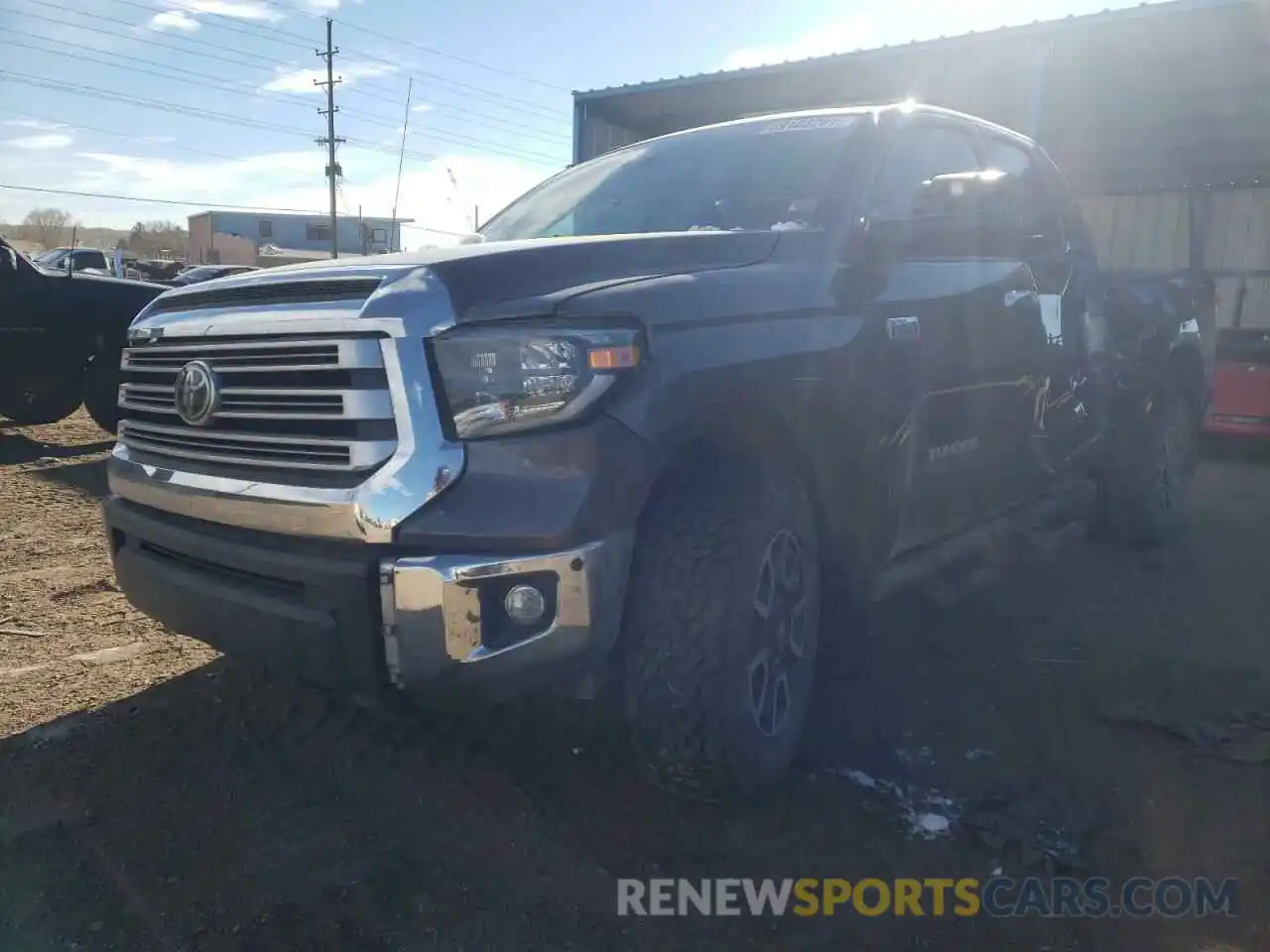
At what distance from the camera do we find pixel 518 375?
2.22 meters

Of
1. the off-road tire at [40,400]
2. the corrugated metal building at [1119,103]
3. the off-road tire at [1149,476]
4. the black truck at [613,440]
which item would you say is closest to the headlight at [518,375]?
the black truck at [613,440]

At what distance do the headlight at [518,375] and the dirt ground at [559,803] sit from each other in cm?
82

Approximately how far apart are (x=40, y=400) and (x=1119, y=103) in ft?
41.9

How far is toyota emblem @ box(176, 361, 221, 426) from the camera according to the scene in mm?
2590

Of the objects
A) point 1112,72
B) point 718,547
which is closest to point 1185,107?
point 1112,72

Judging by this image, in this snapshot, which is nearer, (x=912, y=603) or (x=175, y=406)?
(x=175, y=406)

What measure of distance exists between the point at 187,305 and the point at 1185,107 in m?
14.0

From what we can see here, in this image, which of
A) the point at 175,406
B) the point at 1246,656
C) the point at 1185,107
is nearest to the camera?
the point at 175,406

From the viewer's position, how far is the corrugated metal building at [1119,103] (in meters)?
10.6

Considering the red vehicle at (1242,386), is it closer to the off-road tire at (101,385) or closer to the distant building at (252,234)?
the off-road tire at (101,385)

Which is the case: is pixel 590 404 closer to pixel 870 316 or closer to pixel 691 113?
pixel 870 316

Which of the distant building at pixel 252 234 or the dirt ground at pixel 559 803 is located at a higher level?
the distant building at pixel 252 234

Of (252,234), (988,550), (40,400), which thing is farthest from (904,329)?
(252,234)

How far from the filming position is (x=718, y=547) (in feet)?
7.93
